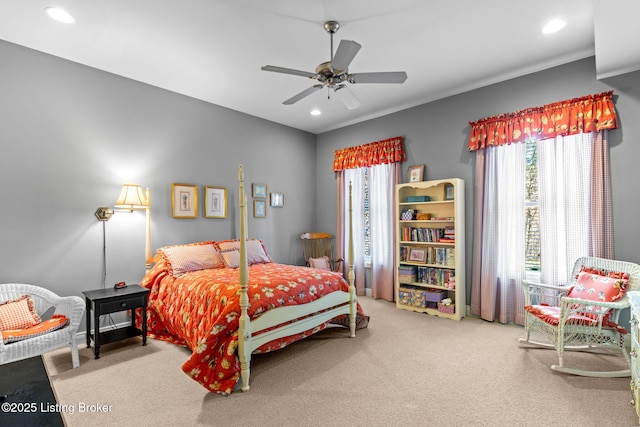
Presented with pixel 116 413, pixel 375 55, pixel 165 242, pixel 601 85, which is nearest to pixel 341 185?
pixel 375 55

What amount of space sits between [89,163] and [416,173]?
4.03m

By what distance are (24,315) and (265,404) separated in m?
2.23

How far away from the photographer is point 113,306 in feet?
9.78

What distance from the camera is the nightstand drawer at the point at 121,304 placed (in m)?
2.93

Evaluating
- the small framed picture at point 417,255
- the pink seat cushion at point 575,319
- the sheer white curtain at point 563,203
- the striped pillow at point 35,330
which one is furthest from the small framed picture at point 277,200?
the pink seat cushion at point 575,319

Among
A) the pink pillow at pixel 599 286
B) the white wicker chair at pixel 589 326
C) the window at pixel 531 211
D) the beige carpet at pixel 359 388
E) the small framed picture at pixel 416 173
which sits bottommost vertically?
the beige carpet at pixel 359 388

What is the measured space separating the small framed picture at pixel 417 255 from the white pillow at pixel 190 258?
8.36 ft

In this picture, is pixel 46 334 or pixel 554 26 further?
pixel 554 26

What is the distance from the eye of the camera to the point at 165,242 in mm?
3988

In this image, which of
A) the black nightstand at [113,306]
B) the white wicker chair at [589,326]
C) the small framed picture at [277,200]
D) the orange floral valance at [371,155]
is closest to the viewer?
the white wicker chair at [589,326]

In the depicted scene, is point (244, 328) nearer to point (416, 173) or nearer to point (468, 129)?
point (416, 173)

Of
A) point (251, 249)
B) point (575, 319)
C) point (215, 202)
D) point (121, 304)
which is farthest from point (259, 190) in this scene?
point (575, 319)

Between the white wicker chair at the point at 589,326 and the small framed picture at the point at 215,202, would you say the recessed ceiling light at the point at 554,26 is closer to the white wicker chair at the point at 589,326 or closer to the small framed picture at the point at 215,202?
the white wicker chair at the point at 589,326

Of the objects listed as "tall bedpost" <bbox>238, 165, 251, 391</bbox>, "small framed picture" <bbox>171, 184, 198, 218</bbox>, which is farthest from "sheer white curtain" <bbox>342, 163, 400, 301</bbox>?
"tall bedpost" <bbox>238, 165, 251, 391</bbox>
